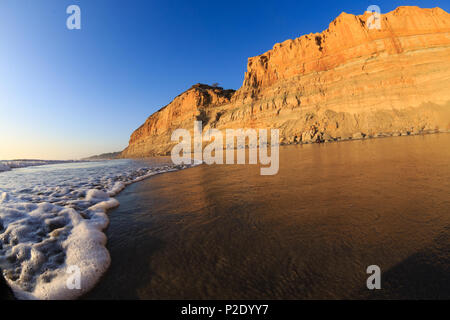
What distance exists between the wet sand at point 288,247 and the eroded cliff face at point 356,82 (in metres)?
33.1

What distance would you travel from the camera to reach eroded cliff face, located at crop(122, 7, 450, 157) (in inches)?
1153

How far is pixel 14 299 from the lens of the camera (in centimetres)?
161

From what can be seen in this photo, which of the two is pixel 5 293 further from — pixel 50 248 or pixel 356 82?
pixel 356 82

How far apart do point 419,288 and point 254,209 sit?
2.30m

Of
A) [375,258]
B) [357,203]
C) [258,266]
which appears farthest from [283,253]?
[357,203]

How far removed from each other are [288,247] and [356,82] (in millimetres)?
43036

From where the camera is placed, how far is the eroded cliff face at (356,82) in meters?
29.3

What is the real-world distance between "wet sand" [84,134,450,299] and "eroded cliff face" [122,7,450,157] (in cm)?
3310

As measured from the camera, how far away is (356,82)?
3419cm
